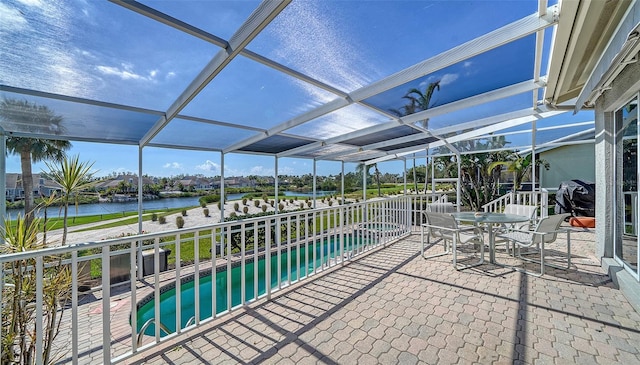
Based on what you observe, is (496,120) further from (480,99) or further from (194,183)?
(194,183)

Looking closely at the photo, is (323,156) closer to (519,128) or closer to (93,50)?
(519,128)

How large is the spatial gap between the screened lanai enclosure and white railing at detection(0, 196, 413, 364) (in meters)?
0.03

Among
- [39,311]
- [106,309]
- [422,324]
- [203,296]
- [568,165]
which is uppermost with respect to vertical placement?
[568,165]

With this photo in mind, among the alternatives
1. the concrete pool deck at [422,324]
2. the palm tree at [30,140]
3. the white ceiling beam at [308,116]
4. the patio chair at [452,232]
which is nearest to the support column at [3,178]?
the palm tree at [30,140]

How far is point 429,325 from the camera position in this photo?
2.79 metres

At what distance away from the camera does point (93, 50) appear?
2.75 metres

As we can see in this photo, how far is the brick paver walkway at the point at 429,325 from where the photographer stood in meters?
2.33

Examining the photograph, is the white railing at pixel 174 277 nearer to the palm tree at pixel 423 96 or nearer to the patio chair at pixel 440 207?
the patio chair at pixel 440 207

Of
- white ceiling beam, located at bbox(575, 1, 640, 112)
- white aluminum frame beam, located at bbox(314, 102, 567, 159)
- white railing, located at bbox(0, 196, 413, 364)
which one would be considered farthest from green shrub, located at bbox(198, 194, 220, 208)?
white ceiling beam, located at bbox(575, 1, 640, 112)

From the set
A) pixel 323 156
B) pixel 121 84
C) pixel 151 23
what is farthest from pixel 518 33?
pixel 323 156

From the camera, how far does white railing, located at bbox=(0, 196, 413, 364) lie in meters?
2.17

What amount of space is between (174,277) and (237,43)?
17.9 feet

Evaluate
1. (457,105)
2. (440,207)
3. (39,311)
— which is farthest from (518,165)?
(39,311)

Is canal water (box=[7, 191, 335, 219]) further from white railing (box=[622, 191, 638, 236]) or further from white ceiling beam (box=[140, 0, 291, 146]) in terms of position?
white railing (box=[622, 191, 638, 236])
